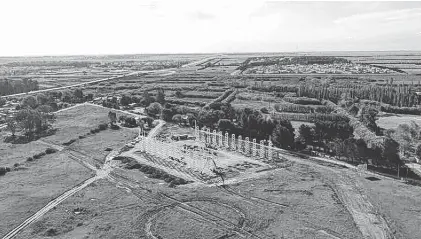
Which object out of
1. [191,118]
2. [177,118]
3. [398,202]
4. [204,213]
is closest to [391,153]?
[398,202]

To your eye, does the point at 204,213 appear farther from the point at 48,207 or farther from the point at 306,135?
the point at 306,135

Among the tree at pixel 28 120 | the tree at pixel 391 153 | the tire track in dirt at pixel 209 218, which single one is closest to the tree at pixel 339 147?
the tree at pixel 391 153

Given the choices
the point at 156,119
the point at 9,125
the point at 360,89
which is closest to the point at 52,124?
the point at 9,125

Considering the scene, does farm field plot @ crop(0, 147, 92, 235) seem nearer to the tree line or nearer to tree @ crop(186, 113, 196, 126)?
tree @ crop(186, 113, 196, 126)

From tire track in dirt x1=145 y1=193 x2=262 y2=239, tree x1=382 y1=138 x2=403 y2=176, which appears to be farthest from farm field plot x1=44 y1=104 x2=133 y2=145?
tree x1=382 y1=138 x2=403 y2=176

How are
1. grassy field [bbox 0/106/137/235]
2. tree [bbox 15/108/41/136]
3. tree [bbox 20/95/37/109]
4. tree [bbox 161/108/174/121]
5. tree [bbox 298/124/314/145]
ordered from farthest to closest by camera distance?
tree [bbox 20/95/37/109]
tree [bbox 161/108/174/121]
tree [bbox 15/108/41/136]
tree [bbox 298/124/314/145]
grassy field [bbox 0/106/137/235]

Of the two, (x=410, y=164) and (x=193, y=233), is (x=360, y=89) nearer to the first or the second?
(x=410, y=164)

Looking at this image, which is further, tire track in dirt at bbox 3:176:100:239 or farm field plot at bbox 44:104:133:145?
farm field plot at bbox 44:104:133:145
